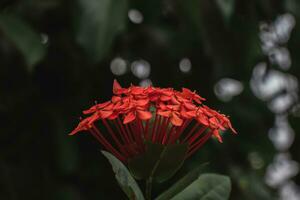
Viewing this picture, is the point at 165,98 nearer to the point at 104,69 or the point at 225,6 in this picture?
the point at 225,6

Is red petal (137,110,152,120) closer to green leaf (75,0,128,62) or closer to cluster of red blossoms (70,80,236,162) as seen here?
cluster of red blossoms (70,80,236,162)

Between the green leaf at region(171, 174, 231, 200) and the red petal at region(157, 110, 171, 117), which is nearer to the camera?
the red petal at region(157, 110, 171, 117)

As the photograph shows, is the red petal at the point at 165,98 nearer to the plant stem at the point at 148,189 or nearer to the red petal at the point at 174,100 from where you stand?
the red petal at the point at 174,100

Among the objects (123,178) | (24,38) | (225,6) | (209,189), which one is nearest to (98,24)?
(24,38)

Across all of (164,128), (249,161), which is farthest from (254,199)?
Result: (164,128)

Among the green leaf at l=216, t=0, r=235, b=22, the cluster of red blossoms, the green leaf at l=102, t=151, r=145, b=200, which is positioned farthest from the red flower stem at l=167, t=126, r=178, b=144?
the green leaf at l=216, t=0, r=235, b=22

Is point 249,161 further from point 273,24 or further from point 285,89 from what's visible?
point 273,24
